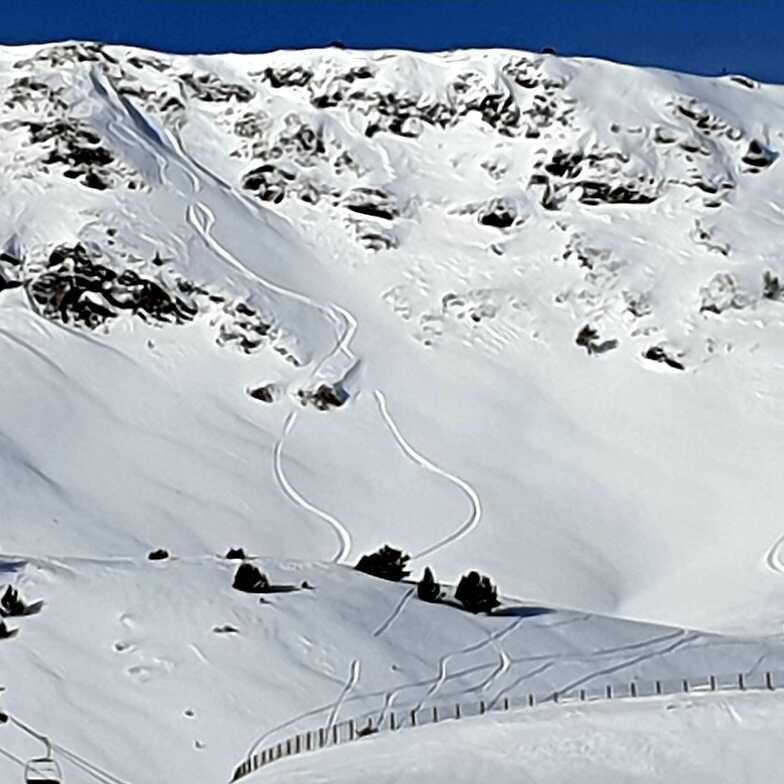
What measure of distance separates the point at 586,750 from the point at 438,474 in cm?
3317

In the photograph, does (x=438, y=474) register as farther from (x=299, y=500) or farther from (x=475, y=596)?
(x=475, y=596)

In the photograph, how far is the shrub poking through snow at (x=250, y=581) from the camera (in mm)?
30188

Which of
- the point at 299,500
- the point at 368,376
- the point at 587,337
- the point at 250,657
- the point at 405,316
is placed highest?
the point at 250,657

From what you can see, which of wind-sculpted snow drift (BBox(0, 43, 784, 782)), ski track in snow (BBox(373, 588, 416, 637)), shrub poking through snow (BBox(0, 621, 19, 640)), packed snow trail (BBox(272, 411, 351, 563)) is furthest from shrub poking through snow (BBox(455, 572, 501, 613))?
packed snow trail (BBox(272, 411, 351, 563))

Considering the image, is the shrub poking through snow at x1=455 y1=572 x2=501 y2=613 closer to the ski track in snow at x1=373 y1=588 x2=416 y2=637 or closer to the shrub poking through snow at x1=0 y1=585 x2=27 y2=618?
the ski track in snow at x1=373 y1=588 x2=416 y2=637

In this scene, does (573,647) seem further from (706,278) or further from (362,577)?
(706,278)

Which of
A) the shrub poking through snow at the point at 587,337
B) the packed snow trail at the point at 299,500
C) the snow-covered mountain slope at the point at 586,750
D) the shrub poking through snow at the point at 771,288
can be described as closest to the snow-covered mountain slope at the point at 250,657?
the snow-covered mountain slope at the point at 586,750

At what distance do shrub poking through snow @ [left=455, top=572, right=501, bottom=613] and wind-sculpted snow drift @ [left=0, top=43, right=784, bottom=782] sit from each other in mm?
698

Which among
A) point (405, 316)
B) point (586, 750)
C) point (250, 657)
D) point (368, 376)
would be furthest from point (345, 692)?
point (405, 316)

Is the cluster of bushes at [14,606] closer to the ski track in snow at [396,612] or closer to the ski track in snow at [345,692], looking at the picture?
the ski track in snow at [345,692]

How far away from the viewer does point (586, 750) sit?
18.4 metres

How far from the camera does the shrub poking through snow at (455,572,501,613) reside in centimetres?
3183

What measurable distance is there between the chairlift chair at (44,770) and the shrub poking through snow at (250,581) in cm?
680

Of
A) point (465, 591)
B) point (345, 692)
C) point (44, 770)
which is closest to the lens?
point (44, 770)
